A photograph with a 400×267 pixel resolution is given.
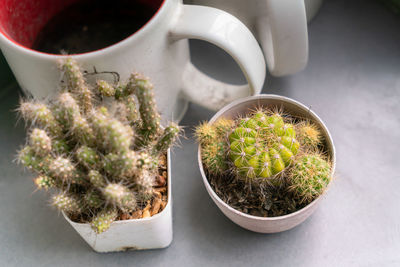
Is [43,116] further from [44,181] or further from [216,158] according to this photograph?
[216,158]

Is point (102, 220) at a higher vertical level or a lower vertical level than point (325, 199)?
higher

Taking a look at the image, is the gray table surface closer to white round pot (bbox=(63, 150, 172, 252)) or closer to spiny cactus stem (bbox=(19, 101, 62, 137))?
white round pot (bbox=(63, 150, 172, 252))

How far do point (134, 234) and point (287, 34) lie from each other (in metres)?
0.43

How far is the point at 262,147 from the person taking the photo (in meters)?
0.68

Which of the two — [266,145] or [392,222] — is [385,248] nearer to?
[392,222]

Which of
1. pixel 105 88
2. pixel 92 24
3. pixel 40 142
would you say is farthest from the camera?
pixel 92 24

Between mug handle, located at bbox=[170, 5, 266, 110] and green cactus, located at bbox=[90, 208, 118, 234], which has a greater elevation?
mug handle, located at bbox=[170, 5, 266, 110]

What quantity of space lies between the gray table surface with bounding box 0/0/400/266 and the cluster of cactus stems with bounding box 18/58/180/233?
0.20 m

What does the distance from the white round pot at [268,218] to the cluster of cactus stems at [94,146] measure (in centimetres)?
14

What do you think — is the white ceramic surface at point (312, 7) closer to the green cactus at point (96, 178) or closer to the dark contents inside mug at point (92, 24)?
the dark contents inside mug at point (92, 24)

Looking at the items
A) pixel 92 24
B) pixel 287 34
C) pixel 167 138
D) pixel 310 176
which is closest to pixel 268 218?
pixel 310 176

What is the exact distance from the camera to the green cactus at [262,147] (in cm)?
67

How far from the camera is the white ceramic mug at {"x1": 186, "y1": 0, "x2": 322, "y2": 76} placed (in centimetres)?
72

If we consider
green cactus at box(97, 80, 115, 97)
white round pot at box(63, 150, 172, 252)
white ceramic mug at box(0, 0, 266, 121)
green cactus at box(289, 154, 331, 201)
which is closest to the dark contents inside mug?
white ceramic mug at box(0, 0, 266, 121)
